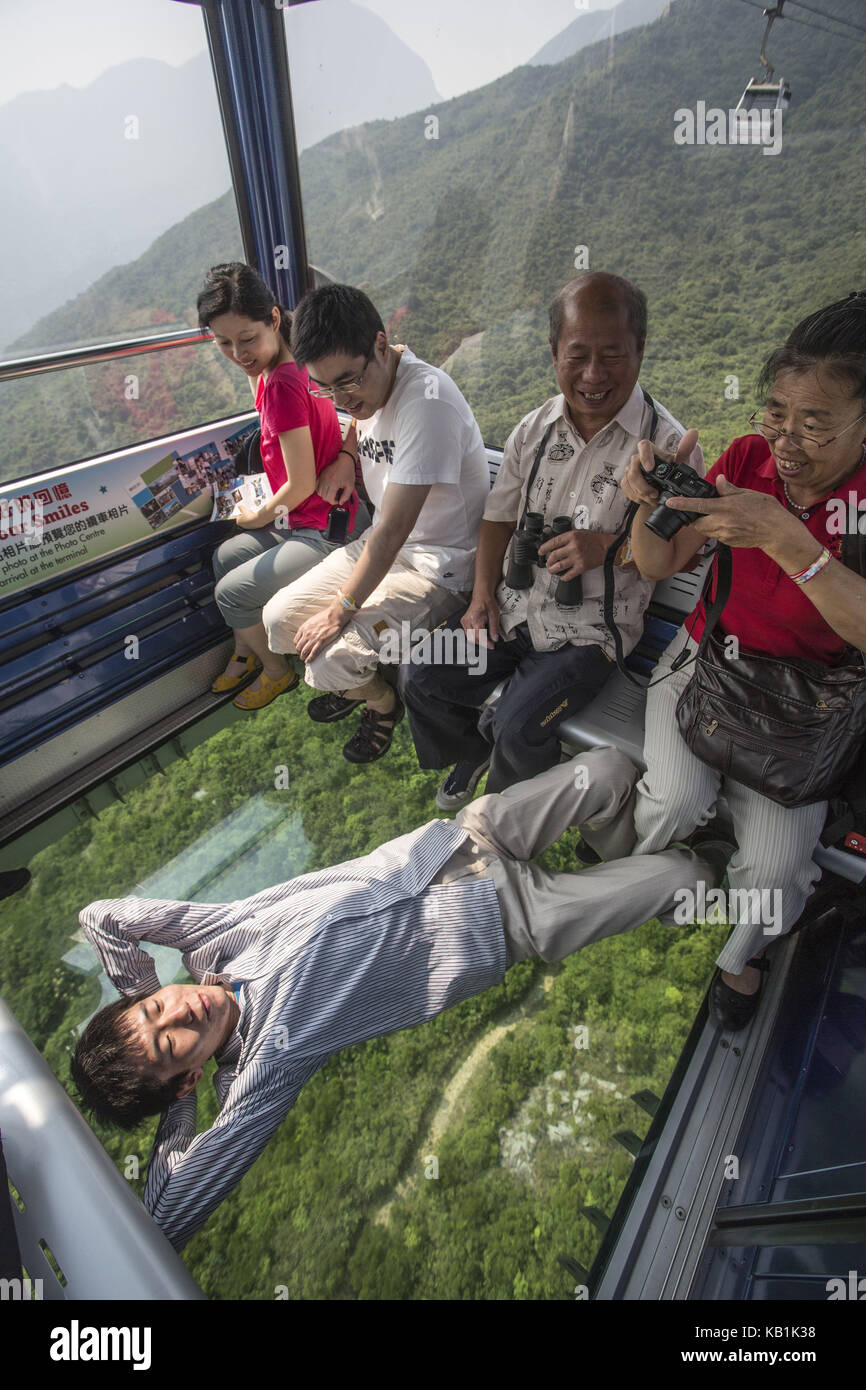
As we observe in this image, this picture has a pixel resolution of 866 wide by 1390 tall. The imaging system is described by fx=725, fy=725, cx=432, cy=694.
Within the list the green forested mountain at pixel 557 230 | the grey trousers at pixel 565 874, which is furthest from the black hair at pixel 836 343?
the grey trousers at pixel 565 874

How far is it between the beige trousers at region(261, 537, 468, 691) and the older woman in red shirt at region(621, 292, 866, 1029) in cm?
85

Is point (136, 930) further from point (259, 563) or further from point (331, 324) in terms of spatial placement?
point (331, 324)

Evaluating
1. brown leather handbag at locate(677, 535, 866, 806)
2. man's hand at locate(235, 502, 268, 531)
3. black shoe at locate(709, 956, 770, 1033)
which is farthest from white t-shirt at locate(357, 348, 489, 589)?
black shoe at locate(709, 956, 770, 1033)

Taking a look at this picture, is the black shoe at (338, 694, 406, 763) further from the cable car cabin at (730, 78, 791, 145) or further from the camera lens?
the cable car cabin at (730, 78, 791, 145)

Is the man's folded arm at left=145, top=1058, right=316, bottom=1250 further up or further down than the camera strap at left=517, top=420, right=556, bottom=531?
further down

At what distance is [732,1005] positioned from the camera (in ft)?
6.05

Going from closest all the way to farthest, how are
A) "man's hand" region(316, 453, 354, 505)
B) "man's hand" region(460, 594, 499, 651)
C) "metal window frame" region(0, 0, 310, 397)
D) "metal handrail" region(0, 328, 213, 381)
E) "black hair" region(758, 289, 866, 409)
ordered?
1. "black hair" region(758, 289, 866, 409)
2. "man's hand" region(460, 594, 499, 651)
3. "metal handrail" region(0, 328, 213, 381)
4. "metal window frame" region(0, 0, 310, 397)
5. "man's hand" region(316, 453, 354, 505)

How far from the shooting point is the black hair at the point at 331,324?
2096 mm

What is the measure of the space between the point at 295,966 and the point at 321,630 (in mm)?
1192

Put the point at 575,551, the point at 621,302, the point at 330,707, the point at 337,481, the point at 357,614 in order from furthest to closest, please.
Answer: the point at 330,707
the point at 337,481
the point at 357,614
the point at 575,551
the point at 621,302

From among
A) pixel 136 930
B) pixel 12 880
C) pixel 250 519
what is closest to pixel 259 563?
pixel 250 519

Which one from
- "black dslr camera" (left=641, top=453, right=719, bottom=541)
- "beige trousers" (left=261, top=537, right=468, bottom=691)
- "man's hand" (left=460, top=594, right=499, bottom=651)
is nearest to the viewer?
"black dslr camera" (left=641, top=453, right=719, bottom=541)

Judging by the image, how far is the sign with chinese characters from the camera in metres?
2.57

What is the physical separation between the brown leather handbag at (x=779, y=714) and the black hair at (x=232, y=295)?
1.79 m
